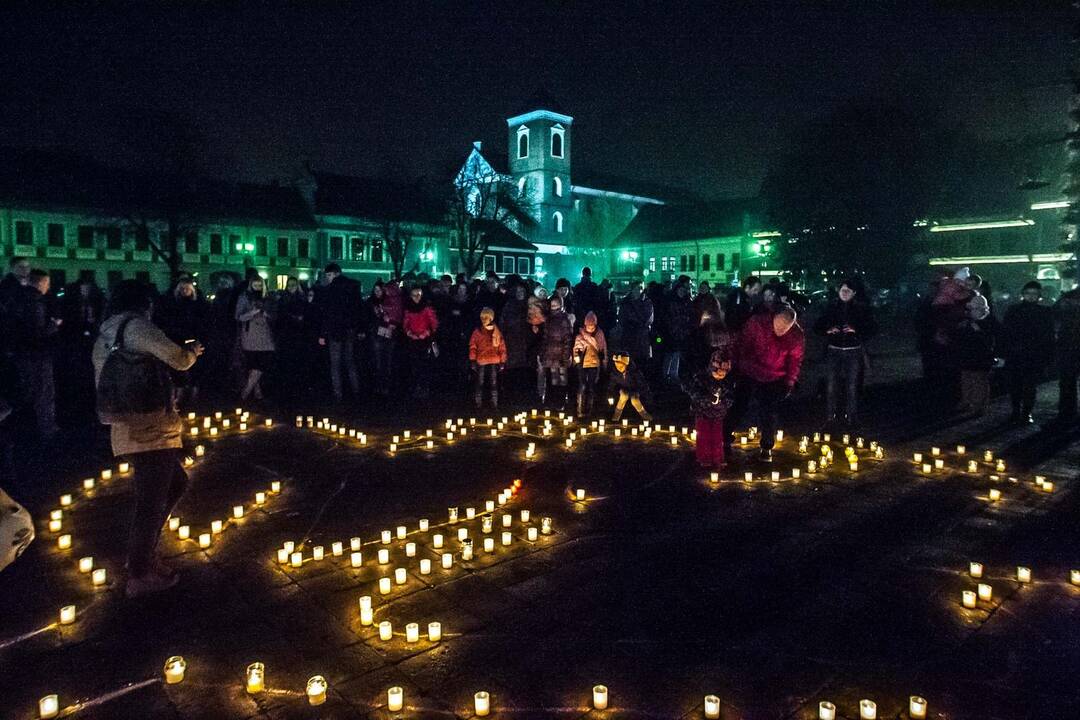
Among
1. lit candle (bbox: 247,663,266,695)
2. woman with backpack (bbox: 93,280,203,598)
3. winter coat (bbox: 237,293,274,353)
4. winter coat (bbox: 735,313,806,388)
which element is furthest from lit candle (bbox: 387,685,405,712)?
winter coat (bbox: 237,293,274,353)

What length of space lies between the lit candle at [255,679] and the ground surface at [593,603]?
0.07 meters

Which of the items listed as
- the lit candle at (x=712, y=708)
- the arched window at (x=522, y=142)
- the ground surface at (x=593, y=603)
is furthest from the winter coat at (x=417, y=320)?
the arched window at (x=522, y=142)

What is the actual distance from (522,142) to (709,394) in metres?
71.1

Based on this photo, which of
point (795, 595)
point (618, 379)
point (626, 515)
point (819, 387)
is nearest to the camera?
point (795, 595)

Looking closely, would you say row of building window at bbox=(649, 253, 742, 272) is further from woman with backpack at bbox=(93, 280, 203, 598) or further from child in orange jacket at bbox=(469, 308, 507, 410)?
woman with backpack at bbox=(93, 280, 203, 598)

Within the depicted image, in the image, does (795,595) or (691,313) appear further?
(691,313)

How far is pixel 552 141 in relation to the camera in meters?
73.6

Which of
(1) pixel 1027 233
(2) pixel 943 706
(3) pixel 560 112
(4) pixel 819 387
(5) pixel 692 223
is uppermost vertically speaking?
(3) pixel 560 112

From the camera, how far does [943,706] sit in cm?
350

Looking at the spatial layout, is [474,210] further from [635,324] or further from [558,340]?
[558,340]

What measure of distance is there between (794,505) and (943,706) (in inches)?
127

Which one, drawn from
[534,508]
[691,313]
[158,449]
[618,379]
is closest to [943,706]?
[534,508]

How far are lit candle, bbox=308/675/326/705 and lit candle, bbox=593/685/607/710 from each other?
134 cm

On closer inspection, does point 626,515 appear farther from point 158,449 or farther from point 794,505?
point 158,449
